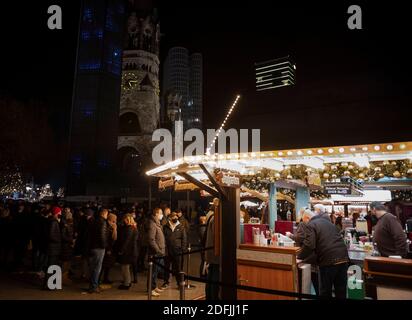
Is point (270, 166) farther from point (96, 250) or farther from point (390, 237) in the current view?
point (96, 250)

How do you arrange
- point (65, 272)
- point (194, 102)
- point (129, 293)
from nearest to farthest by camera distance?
point (129, 293), point (65, 272), point (194, 102)

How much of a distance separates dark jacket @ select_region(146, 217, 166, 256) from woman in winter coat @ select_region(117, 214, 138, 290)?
570mm

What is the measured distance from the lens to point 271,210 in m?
14.9

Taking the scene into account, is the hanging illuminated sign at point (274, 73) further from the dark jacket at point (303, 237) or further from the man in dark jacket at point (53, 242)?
the man in dark jacket at point (53, 242)

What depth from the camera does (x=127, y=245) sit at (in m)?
8.29

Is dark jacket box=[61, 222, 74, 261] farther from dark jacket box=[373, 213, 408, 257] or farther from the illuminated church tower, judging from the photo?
the illuminated church tower

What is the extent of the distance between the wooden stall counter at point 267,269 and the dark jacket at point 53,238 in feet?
17.8

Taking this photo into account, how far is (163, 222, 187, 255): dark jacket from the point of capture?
872 cm

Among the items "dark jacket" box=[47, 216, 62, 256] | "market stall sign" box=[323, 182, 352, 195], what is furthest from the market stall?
"dark jacket" box=[47, 216, 62, 256]

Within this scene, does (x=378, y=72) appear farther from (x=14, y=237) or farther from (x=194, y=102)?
(x=194, y=102)

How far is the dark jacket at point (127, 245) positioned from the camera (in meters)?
8.25
